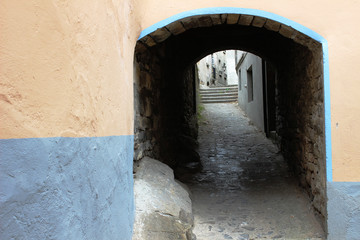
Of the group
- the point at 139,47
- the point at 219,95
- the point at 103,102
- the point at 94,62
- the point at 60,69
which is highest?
the point at 219,95

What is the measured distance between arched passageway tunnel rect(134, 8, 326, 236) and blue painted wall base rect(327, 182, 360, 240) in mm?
150

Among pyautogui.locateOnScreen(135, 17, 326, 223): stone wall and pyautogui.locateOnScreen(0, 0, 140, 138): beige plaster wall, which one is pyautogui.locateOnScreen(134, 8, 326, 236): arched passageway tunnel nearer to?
pyautogui.locateOnScreen(135, 17, 326, 223): stone wall

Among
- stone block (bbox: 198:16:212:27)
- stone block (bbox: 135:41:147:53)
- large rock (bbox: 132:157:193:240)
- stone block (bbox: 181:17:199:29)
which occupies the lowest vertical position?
large rock (bbox: 132:157:193:240)

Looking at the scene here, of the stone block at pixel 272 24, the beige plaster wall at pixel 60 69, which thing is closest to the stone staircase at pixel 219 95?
the stone block at pixel 272 24

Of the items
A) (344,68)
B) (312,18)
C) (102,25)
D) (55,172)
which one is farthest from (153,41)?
(55,172)

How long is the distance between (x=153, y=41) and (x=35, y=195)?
2.34 metres

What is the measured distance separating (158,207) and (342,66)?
209 centimetres

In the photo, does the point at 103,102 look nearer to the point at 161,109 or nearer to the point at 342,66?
the point at 342,66

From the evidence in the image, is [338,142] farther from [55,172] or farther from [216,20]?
[55,172]

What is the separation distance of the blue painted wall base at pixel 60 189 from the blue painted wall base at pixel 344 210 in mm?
1897

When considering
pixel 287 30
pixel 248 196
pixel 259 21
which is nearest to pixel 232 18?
pixel 259 21

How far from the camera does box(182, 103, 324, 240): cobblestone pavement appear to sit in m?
3.08

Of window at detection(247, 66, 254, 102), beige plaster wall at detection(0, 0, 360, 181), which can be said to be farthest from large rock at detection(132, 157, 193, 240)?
window at detection(247, 66, 254, 102)

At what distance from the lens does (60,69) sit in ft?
4.25
